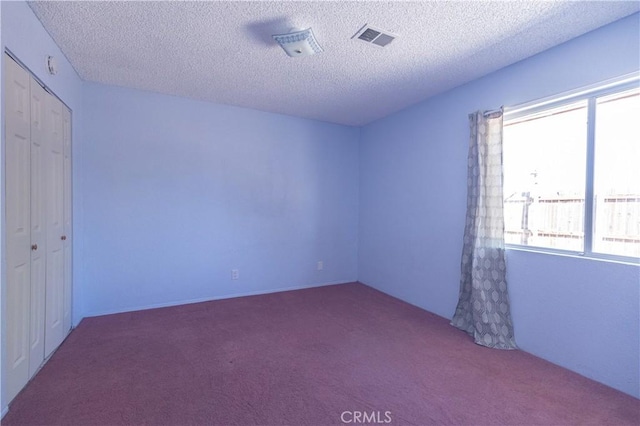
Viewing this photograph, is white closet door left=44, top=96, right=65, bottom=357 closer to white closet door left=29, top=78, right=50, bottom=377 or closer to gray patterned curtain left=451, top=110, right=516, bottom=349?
white closet door left=29, top=78, right=50, bottom=377

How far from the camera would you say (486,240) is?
271 centimetres

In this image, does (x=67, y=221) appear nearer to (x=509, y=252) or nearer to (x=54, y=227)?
(x=54, y=227)

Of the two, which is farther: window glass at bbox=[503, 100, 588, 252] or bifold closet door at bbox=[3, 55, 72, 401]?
window glass at bbox=[503, 100, 588, 252]

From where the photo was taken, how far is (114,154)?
3.21 metres

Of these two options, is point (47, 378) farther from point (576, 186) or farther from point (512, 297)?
point (576, 186)

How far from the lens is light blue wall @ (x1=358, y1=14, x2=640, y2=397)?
199 centimetres

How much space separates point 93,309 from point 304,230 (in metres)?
2.69

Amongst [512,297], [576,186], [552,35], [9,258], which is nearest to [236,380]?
[9,258]

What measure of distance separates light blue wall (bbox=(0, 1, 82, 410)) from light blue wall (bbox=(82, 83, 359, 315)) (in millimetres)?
179

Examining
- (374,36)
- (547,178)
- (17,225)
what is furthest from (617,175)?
(17,225)

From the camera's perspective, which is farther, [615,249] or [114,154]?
[114,154]
